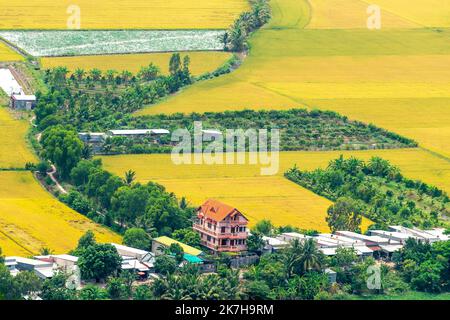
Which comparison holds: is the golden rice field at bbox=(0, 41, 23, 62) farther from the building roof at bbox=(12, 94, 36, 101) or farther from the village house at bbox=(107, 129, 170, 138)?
the village house at bbox=(107, 129, 170, 138)

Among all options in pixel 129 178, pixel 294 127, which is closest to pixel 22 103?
pixel 294 127

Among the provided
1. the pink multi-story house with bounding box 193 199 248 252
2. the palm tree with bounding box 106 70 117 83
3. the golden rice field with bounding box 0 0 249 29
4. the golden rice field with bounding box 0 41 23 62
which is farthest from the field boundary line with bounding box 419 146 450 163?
the golden rice field with bounding box 0 0 249 29

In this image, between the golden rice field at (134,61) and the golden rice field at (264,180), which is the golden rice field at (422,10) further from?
the golden rice field at (264,180)

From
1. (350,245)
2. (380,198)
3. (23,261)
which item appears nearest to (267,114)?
(380,198)

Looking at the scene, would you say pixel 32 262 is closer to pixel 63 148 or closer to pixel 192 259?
pixel 192 259
